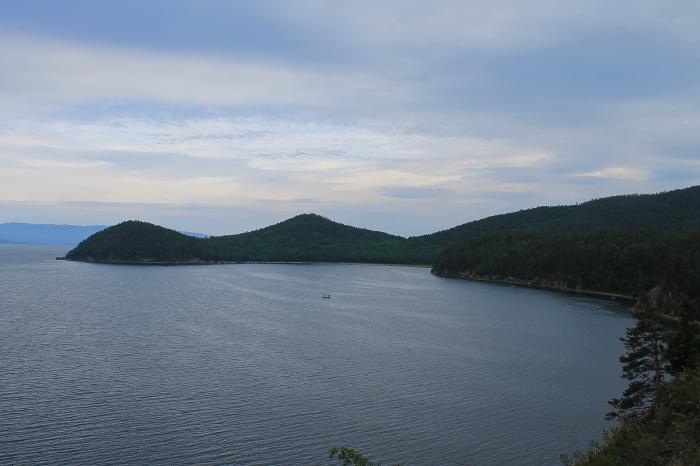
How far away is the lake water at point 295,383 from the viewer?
41.3 meters

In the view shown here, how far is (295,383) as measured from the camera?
57.1 meters

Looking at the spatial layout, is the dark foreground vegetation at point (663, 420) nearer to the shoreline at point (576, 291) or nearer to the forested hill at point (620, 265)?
the forested hill at point (620, 265)

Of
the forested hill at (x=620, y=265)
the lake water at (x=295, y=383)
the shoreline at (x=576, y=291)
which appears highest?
the forested hill at (x=620, y=265)

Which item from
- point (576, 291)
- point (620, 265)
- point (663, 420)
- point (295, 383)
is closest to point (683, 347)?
point (663, 420)

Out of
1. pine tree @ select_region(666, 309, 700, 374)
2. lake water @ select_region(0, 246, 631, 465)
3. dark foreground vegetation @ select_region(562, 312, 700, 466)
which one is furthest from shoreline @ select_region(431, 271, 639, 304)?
dark foreground vegetation @ select_region(562, 312, 700, 466)

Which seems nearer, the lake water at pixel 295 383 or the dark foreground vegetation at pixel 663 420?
the dark foreground vegetation at pixel 663 420

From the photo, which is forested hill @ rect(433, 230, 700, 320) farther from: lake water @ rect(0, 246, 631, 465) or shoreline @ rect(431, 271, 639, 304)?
lake water @ rect(0, 246, 631, 465)

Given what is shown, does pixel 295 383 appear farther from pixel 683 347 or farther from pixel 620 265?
pixel 620 265

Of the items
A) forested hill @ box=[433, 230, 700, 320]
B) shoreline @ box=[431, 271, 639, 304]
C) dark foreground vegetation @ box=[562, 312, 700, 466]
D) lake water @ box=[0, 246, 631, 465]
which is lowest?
lake water @ box=[0, 246, 631, 465]

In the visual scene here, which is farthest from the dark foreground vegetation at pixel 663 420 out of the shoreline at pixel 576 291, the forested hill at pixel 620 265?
the shoreline at pixel 576 291

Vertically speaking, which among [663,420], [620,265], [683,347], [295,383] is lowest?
[295,383]

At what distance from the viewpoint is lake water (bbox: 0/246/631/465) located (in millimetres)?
41281

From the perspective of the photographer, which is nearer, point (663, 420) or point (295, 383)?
point (663, 420)

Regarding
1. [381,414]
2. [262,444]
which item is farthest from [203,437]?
[381,414]
